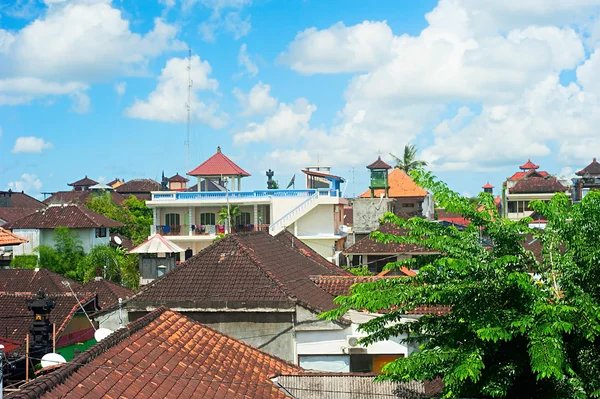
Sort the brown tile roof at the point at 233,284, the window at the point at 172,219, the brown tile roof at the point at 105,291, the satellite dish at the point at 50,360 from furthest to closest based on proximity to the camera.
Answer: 1. the window at the point at 172,219
2. the brown tile roof at the point at 105,291
3. the brown tile roof at the point at 233,284
4. the satellite dish at the point at 50,360

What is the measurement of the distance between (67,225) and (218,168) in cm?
1032

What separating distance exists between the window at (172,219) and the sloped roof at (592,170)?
47784mm

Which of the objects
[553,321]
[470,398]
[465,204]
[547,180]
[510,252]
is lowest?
[470,398]

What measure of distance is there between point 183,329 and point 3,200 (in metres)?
67.5

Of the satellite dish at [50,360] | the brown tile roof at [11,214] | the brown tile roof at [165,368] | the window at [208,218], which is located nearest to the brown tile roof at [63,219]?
the window at [208,218]

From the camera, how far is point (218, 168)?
48.4m

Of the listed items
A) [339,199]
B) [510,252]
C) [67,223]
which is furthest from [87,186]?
[510,252]

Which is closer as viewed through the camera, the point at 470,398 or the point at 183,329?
the point at 470,398

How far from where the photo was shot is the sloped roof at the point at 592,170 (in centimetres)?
7656

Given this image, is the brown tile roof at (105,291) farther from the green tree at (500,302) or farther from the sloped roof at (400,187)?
the sloped roof at (400,187)

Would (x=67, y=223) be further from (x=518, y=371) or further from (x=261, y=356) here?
(x=518, y=371)

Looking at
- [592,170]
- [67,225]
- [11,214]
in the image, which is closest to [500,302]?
[67,225]

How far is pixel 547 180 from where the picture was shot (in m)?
70.6

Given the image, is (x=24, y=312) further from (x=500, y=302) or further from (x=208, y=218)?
(x=208, y=218)
